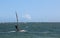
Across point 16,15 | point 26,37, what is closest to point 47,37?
point 26,37

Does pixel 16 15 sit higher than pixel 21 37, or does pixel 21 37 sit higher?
pixel 16 15

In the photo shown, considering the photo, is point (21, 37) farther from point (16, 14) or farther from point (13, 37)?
point (16, 14)

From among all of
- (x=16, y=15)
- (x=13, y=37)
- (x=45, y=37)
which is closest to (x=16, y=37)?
(x=13, y=37)

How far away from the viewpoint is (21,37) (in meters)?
48.3

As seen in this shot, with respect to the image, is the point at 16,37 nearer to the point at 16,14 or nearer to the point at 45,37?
the point at 45,37

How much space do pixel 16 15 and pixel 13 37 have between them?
9.87 meters

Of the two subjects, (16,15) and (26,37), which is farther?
(16,15)

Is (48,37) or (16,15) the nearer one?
(48,37)

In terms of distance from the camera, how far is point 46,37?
160ft

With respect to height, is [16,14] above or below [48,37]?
above

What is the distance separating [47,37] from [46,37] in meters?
0.22

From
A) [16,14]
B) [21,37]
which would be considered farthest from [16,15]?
[21,37]

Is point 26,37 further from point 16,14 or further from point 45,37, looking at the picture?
point 16,14

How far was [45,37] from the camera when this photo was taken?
160 ft
